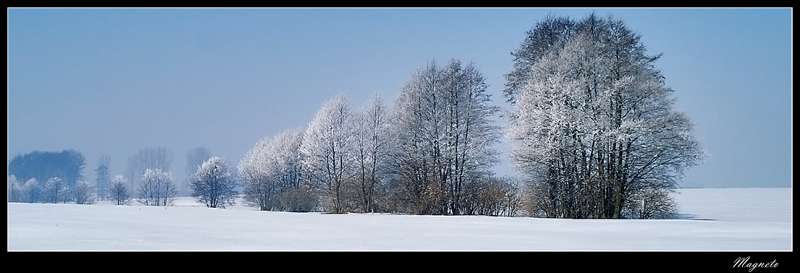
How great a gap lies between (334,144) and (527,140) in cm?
944

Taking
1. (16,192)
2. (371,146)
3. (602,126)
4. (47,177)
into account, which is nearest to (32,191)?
(47,177)

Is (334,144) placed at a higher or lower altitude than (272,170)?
higher

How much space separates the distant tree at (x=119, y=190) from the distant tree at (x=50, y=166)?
1189 centimetres

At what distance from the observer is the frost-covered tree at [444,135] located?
22.8m

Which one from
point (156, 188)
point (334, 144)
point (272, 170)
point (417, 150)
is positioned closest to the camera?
point (417, 150)

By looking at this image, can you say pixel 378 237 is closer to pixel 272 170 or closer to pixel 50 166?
pixel 50 166

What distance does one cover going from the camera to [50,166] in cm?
2444

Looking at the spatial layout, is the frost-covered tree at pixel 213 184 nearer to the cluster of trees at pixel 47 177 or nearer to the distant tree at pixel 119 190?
the distant tree at pixel 119 190

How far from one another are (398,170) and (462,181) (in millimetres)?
3378

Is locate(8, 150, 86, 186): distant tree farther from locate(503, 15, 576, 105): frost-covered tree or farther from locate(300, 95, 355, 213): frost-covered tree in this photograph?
locate(503, 15, 576, 105): frost-covered tree

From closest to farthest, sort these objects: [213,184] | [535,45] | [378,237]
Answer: [378,237]
[535,45]
[213,184]

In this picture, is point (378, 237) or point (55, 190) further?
point (55, 190)

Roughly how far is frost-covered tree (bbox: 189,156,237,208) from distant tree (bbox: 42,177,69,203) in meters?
18.0
